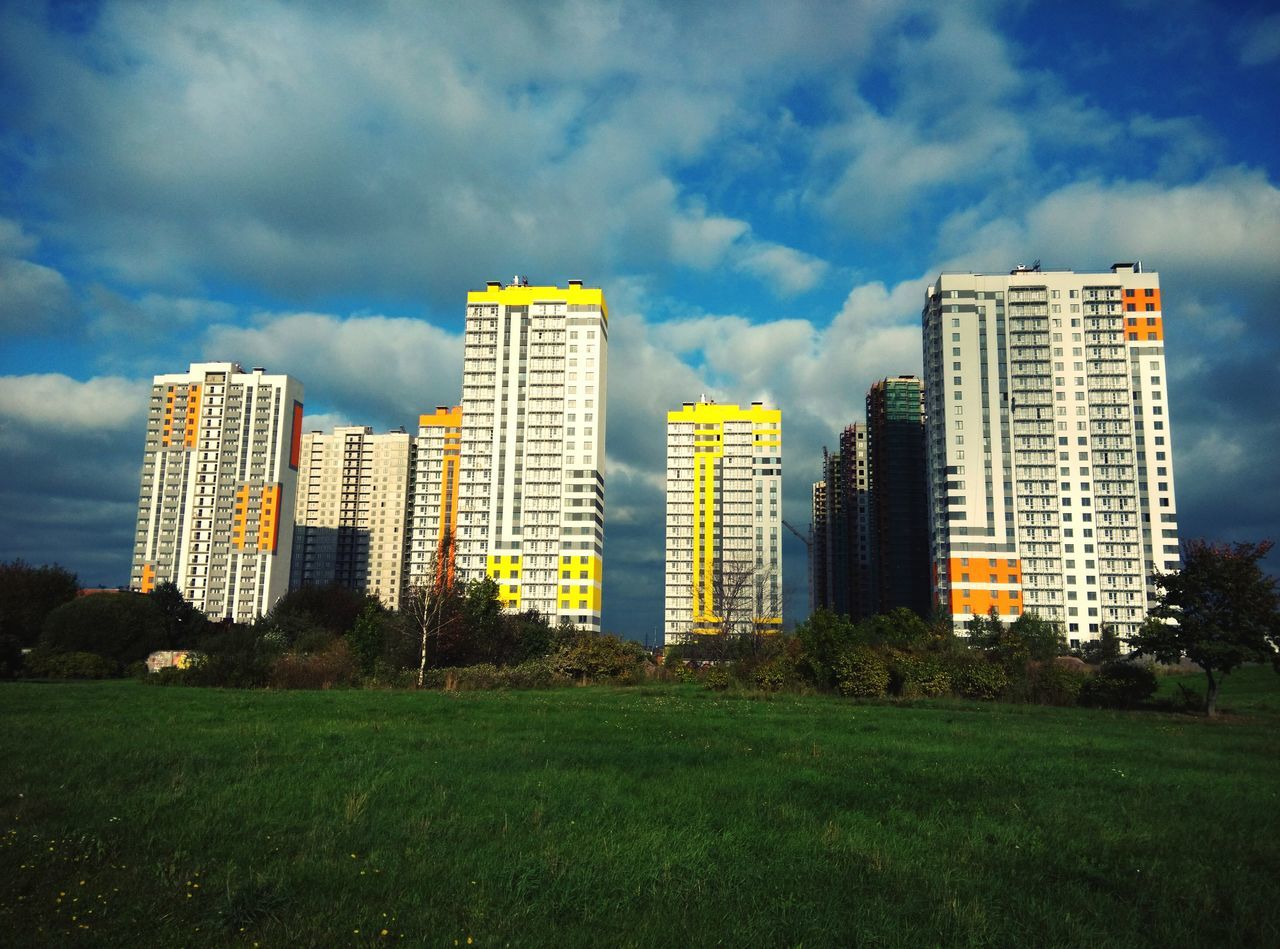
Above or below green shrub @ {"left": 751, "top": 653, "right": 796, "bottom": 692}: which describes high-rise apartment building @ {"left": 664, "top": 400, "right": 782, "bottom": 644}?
above

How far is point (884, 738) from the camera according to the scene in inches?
721

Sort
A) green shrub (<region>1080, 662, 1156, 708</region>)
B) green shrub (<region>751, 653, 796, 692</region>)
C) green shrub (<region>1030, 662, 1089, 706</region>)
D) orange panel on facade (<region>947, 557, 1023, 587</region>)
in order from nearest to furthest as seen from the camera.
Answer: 1. green shrub (<region>1080, 662, 1156, 708</region>)
2. green shrub (<region>1030, 662, 1089, 706</region>)
3. green shrub (<region>751, 653, 796, 692</region>)
4. orange panel on facade (<region>947, 557, 1023, 587</region>)

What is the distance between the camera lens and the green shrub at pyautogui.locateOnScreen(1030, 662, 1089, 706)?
33219 mm

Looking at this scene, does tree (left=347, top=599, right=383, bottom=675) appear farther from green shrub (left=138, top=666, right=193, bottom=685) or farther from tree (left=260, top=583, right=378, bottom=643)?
tree (left=260, top=583, right=378, bottom=643)

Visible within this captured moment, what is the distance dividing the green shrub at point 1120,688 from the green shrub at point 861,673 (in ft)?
25.8

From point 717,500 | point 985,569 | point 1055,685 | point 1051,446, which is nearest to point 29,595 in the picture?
point 1055,685

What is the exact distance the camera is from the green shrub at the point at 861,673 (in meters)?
35.2

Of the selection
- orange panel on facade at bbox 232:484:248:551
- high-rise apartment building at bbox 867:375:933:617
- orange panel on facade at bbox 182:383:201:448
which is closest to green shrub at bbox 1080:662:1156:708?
high-rise apartment building at bbox 867:375:933:617

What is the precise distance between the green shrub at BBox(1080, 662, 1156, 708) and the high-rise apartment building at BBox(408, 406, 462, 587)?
108m

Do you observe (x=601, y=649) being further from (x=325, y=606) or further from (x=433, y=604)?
(x=325, y=606)

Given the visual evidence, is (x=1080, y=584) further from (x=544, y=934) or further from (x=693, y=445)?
(x=544, y=934)

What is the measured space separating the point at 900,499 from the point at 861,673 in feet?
437

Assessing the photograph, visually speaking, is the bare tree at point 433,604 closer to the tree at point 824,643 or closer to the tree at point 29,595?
the tree at point 824,643

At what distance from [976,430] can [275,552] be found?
12859 centimetres
